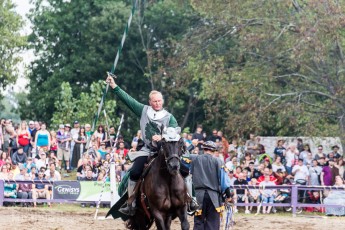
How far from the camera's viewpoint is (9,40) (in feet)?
134

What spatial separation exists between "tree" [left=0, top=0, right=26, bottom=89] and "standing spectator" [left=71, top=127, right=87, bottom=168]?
12.2 meters

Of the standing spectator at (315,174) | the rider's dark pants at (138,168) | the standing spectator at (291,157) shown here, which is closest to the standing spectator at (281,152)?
the standing spectator at (291,157)

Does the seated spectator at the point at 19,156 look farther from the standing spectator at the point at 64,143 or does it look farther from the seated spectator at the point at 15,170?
Answer: the standing spectator at the point at 64,143

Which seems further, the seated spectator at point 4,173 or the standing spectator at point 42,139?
the standing spectator at point 42,139

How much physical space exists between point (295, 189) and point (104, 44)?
2381cm

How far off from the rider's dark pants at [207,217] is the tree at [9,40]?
89.1ft

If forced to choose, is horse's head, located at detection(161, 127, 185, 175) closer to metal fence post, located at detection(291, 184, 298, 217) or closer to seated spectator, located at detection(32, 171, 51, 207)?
metal fence post, located at detection(291, 184, 298, 217)

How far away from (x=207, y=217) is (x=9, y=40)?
27379mm

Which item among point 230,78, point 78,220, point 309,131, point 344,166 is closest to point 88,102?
point 230,78

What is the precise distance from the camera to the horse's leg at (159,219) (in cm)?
1325

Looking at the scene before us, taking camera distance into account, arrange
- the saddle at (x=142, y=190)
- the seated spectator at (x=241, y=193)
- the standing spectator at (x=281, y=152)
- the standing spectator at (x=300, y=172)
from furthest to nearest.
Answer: the standing spectator at (x=281, y=152)
the standing spectator at (x=300, y=172)
the seated spectator at (x=241, y=193)
the saddle at (x=142, y=190)

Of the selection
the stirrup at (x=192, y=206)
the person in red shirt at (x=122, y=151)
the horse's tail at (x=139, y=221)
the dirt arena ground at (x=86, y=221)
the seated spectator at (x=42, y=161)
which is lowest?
the dirt arena ground at (x=86, y=221)

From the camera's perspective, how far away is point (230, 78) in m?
32.7

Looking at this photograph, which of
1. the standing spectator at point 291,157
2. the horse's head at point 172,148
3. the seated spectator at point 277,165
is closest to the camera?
the horse's head at point 172,148
